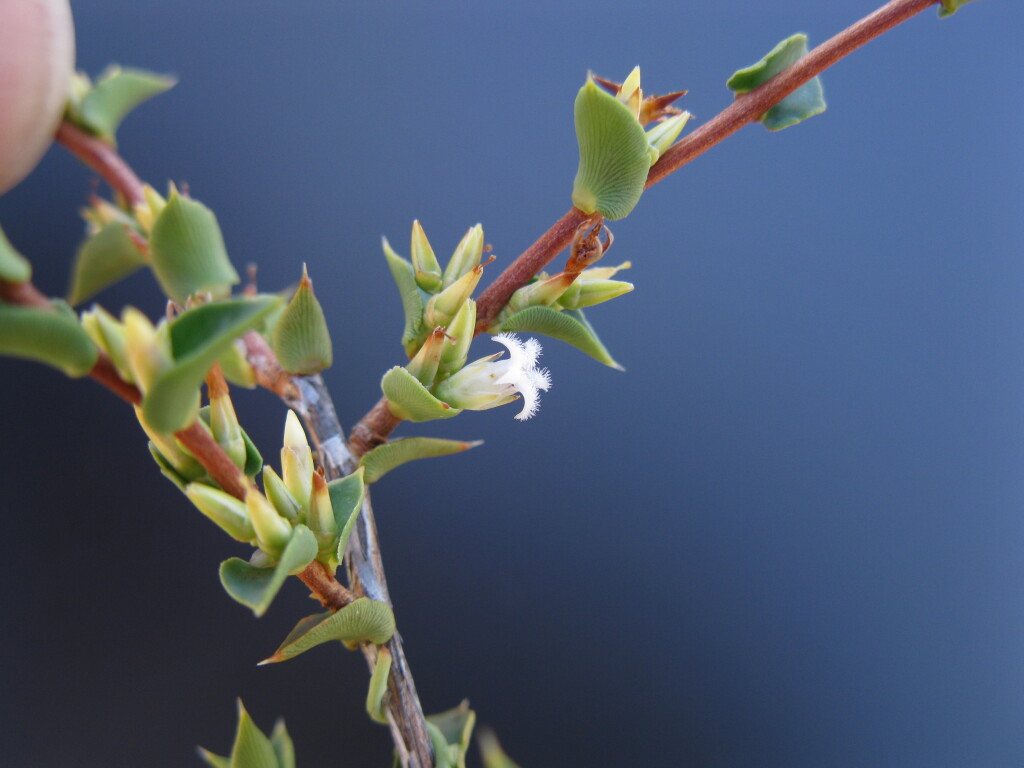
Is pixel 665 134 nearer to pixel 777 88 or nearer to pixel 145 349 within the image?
pixel 777 88

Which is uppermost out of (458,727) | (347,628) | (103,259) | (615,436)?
(103,259)

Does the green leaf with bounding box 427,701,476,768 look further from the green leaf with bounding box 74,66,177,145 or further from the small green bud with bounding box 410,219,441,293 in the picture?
the green leaf with bounding box 74,66,177,145

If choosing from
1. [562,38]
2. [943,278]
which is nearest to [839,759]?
[943,278]

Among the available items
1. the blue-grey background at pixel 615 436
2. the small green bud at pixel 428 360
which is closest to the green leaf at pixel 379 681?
the small green bud at pixel 428 360

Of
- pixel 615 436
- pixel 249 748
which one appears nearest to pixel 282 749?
pixel 249 748

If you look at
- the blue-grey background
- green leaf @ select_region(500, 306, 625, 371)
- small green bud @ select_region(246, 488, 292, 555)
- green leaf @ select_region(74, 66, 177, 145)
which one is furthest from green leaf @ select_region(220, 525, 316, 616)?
the blue-grey background

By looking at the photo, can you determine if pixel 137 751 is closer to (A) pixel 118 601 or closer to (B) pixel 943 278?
(A) pixel 118 601
